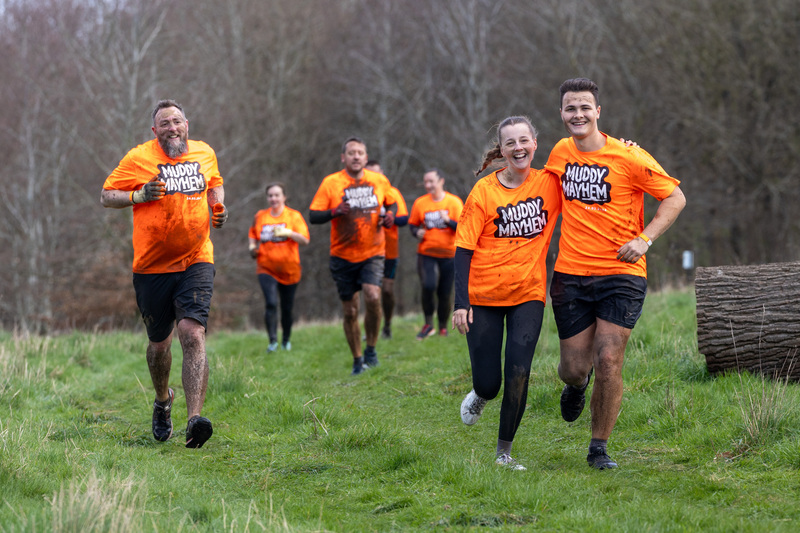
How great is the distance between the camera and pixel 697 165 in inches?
946

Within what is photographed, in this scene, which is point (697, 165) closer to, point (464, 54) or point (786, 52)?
point (786, 52)

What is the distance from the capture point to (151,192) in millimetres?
5805

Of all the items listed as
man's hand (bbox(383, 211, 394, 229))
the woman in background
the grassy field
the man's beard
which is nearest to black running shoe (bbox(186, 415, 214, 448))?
the grassy field

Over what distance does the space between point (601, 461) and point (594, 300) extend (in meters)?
0.98

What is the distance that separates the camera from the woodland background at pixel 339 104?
22109 millimetres

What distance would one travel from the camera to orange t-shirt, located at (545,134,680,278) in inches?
204

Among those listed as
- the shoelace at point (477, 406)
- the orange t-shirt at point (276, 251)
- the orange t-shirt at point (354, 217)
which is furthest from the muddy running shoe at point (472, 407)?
the orange t-shirt at point (276, 251)

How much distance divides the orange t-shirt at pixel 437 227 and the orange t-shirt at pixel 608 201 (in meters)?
6.73

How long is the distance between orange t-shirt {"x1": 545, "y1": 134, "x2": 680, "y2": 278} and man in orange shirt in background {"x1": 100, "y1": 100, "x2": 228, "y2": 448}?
8.32 feet

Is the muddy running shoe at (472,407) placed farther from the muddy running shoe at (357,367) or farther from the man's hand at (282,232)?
the man's hand at (282,232)

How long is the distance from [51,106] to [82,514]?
26281 millimetres

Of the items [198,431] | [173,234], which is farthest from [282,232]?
[198,431]

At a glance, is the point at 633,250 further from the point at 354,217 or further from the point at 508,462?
the point at 354,217

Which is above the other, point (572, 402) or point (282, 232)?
point (282, 232)
